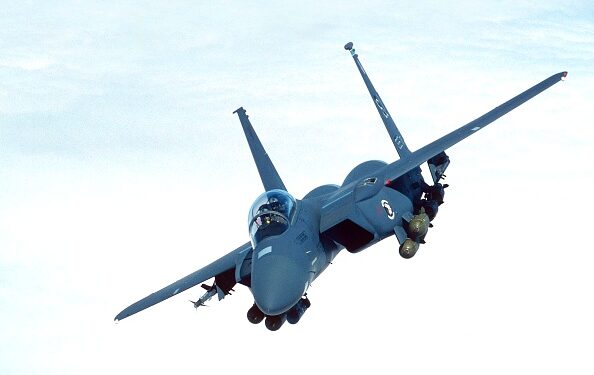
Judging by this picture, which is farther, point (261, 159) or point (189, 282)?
point (261, 159)

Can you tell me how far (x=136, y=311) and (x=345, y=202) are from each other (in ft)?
30.7

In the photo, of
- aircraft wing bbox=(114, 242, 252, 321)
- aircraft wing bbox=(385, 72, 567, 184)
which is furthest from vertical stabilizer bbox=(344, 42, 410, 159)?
aircraft wing bbox=(114, 242, 252, 321)

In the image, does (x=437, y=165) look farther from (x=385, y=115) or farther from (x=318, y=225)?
(x=318, y=225)

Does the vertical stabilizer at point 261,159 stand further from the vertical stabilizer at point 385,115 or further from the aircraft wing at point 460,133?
the vertical stabilizer at point 385,115

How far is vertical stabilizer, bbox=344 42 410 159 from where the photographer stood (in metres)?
53.1

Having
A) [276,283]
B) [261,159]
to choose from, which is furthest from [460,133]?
[276,283]

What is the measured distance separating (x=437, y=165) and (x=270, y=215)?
31.3 ft

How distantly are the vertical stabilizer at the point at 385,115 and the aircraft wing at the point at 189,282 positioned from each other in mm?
10015

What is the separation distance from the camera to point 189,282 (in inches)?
1823

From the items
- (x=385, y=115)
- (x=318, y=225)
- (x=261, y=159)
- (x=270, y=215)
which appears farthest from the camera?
(x=385, y=115)

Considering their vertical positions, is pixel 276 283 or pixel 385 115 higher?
pixel 385 115

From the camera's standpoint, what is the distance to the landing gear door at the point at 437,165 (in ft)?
161

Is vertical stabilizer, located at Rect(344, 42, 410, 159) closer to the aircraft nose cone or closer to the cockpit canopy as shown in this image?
the cockpit canopy

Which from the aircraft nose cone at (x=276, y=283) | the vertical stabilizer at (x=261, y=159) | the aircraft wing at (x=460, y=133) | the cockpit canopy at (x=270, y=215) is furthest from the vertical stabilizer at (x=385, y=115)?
the aircraft nose cone at (x=276, y=283)
